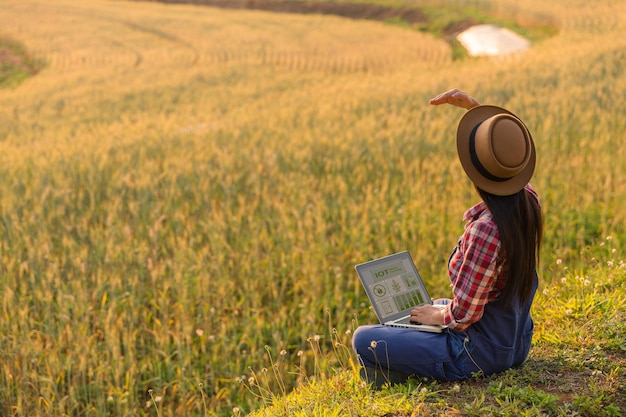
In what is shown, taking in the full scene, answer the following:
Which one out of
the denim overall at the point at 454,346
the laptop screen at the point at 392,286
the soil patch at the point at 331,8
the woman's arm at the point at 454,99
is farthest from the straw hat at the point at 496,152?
the soil patch at the point at 331,8

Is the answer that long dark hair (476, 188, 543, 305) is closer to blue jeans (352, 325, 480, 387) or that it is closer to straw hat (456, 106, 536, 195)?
straw hat (456, 106, 536, 195)

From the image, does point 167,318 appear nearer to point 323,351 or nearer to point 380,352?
point 323,351

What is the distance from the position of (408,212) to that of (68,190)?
11.4 feet

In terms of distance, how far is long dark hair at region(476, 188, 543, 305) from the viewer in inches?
114

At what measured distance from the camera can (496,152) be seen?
2.84m

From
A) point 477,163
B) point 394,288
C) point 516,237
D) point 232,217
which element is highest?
point 477,163

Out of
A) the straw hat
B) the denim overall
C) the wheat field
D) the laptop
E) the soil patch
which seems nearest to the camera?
the straw hat

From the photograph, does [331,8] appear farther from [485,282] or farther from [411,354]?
[485,282]

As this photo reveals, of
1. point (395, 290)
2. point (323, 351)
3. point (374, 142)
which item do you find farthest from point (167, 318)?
point (374, 142)

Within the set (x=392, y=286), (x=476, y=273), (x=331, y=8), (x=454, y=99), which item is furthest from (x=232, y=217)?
(x=331, y=8)

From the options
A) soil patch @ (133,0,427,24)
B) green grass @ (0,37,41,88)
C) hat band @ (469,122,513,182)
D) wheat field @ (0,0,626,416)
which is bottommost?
wheat field @ (0,0,626,416)

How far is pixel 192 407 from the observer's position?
177 inches

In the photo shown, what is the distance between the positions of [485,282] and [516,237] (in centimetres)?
22

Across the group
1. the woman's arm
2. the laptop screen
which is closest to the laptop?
the laptop screen
